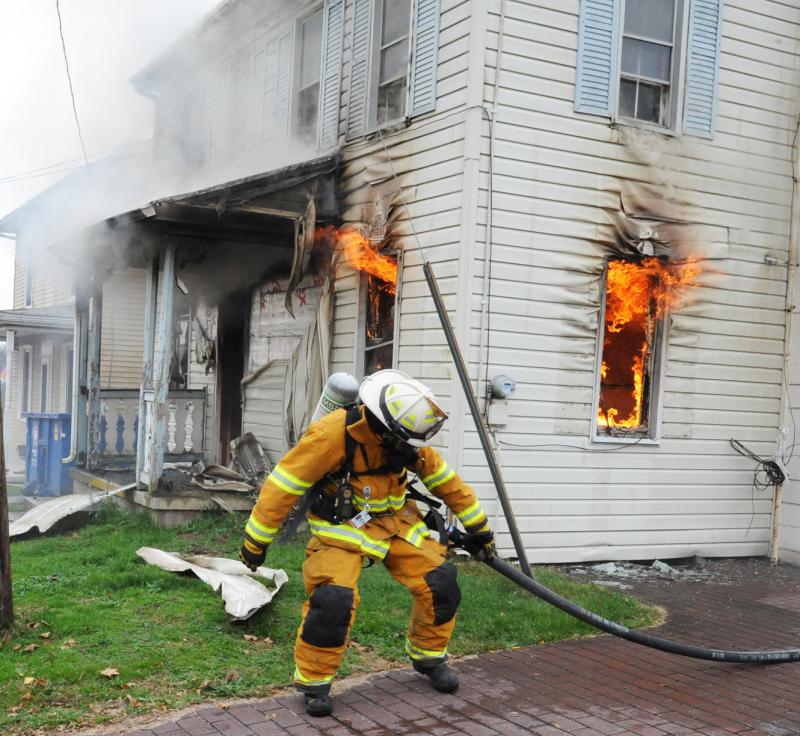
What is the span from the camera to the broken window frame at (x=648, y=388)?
8547 millimetres

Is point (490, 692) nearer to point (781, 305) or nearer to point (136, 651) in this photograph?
point (136, 651)

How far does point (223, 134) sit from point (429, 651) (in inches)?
398

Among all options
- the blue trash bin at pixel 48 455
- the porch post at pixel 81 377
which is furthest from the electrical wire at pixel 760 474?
the blue trash bin at pixel 48 455

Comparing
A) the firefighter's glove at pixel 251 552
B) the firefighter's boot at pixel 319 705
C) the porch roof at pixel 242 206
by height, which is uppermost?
the porch roof at pixel 242 206

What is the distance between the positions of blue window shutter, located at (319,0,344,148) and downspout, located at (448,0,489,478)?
8.62ft

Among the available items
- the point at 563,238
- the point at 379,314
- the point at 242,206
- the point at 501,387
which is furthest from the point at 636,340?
the point at 242,206

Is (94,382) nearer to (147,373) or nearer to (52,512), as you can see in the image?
(147,373)

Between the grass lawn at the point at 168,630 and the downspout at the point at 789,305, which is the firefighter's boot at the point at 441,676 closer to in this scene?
the grass lawn at the point at 168,630

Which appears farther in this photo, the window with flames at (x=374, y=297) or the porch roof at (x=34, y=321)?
the porch roof at (x=34, y=321)

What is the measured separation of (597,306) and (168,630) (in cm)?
504

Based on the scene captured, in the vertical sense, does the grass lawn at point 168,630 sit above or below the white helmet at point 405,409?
below

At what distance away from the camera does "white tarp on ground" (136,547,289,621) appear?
18.8 feet

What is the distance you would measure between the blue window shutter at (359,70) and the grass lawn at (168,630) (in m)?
4.65

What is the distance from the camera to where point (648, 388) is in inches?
350
